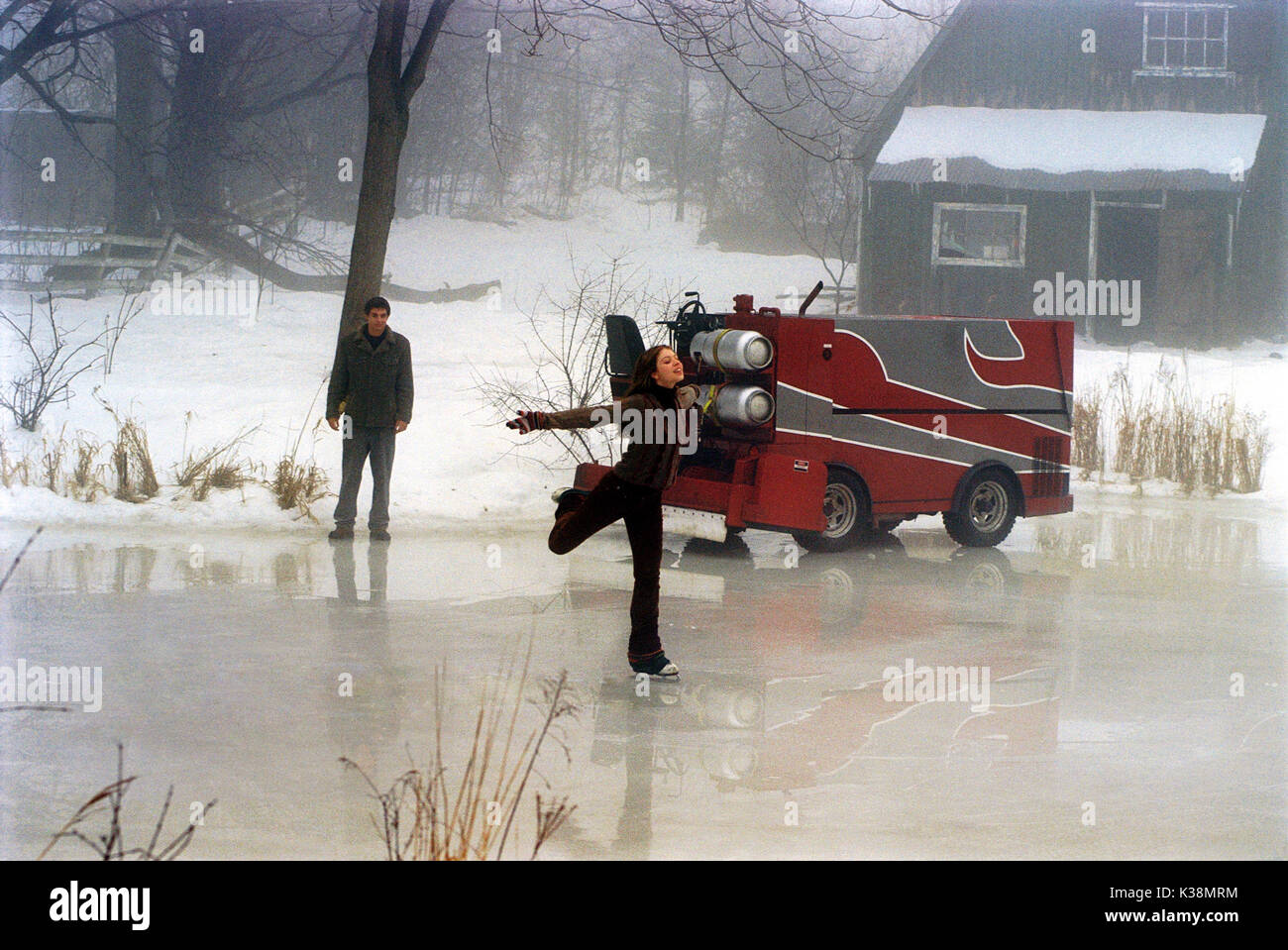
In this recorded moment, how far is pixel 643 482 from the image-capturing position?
7695 mm

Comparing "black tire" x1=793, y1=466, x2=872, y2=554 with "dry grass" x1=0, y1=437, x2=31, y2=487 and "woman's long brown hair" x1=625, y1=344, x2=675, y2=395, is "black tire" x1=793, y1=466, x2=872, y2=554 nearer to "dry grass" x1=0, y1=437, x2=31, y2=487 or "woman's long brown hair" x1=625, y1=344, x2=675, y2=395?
"woman's long brown hair" x1=625, y1=344, x2=675, y2=395

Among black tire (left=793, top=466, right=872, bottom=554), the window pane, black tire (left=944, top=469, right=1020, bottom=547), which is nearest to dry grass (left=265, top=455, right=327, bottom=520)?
black tire (left=793, top=466, right=872, bottom=554)

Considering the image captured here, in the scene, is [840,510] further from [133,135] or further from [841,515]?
[133,135]

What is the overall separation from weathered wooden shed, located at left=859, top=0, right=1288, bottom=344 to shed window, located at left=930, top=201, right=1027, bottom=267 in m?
0.06

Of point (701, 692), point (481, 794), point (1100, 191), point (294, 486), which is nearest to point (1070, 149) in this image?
point (1100, 191)

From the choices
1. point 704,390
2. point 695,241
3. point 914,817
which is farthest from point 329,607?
point 695,241

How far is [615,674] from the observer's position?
8078 mm

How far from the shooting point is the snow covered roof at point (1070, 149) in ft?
97.6

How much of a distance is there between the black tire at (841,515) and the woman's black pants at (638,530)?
15.9 ft

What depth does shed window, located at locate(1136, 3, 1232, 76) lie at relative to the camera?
3183cm

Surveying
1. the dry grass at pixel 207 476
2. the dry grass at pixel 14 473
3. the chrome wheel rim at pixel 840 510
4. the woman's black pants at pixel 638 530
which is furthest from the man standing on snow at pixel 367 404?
the woman's black pants at pixel 638 530

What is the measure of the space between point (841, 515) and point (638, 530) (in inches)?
203

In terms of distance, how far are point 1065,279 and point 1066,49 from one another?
A: 5.02m

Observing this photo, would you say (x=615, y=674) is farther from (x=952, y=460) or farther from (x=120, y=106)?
(x=120, y=106)
